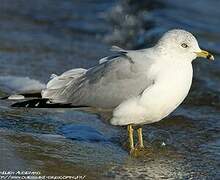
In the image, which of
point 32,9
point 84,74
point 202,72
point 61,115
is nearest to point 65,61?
point 202,72

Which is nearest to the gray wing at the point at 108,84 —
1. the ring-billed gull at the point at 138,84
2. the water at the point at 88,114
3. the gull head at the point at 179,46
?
the ring-billed gull at the point at 138,84

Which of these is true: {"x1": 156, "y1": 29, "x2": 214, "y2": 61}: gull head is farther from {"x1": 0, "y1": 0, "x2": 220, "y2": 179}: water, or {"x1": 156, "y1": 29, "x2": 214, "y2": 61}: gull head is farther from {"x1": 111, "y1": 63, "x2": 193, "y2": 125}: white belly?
{"x1": 0, "y1": 0, "x2": 220, "y2": 179}: water

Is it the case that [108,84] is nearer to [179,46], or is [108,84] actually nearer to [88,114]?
[179,46]

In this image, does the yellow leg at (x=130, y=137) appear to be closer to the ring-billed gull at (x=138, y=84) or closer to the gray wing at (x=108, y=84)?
the ring-billed gull at (x=138, y=84)

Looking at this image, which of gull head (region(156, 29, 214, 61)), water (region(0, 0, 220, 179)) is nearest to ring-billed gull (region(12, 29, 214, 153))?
gull head (region(156, 29, 214, 61))

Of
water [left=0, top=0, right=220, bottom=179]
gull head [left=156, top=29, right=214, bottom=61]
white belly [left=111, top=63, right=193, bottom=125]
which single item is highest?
gull head [left=156, top=29, right=214, bottom=61]

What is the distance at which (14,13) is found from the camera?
44.9ft

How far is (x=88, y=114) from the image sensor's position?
7.38 metres

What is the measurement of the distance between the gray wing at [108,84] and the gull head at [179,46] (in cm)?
30

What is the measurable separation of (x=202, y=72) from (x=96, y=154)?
385 centimetres

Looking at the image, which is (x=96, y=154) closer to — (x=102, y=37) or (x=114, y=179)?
(x=114, y=179)

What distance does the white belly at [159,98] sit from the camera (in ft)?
19.4

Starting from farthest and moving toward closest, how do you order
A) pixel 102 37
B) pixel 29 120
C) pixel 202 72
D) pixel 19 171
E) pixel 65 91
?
pixel 102 37 → pixel 202 72 → pixel 29 120 → pixel 65 91 → pixel 19 171

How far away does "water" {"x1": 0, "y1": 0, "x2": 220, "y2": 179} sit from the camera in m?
5.76
